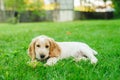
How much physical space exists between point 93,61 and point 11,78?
4.98ft

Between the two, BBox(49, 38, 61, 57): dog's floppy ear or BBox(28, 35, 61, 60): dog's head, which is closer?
BBox(28, 35, 61, 60): dog's head

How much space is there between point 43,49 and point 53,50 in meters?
0.24

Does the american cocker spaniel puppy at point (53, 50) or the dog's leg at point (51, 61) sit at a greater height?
the american cocker spaniel puppy at point (53, 50)

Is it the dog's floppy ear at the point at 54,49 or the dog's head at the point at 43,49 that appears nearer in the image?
the dog's head at the point at 43,49

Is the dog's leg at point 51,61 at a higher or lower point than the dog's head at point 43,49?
lower

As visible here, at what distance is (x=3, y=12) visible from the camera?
35156mm

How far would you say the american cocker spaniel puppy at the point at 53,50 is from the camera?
5844 mm

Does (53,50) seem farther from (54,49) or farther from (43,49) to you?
(43,49)

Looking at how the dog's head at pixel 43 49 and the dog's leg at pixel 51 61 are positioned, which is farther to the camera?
the dog's leg at pixel 51 61

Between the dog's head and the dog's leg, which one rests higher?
the dog's head

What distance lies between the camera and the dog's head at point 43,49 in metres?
5.81

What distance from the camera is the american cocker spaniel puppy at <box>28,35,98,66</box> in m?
5.84

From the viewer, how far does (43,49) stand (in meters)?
5.82

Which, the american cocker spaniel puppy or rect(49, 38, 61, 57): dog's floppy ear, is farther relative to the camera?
rect(49, 38, 61, 57): dog's floppy ear
